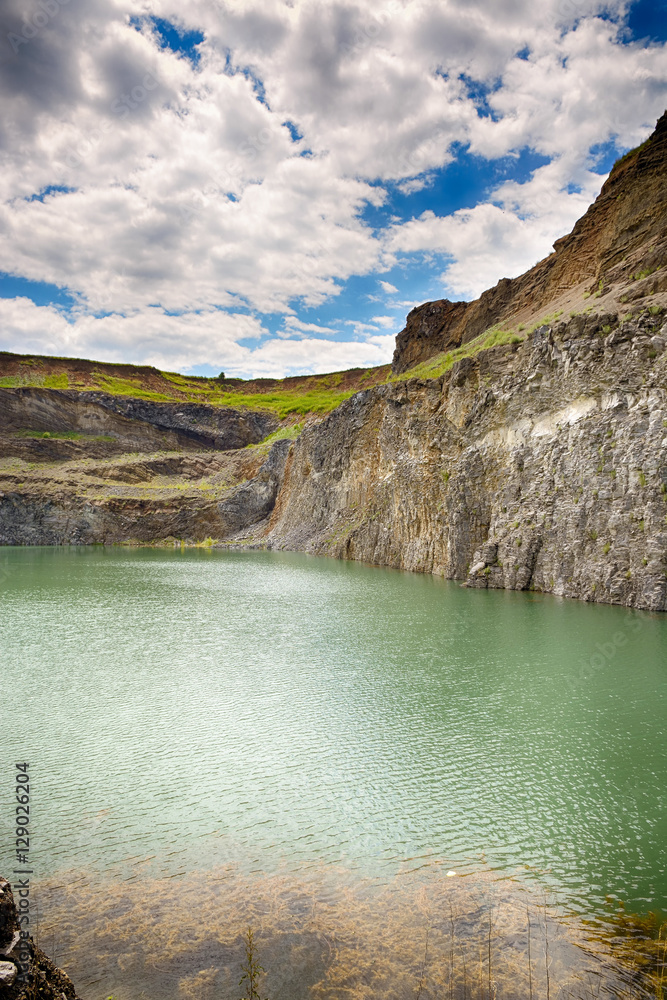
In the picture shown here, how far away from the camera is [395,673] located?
601 inches

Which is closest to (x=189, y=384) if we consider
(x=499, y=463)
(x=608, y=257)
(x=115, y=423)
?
(x=115, y=423)

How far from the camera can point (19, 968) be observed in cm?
342

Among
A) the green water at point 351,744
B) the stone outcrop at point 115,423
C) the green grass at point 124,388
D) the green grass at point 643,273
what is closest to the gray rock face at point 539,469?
the green water at point 351,744

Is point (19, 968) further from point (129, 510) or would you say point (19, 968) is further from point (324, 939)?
point (129, 510)

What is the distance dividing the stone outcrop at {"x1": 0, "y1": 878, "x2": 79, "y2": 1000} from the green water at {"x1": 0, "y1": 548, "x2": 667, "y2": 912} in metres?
3.21

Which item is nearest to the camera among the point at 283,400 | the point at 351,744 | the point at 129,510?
the point at 351,744

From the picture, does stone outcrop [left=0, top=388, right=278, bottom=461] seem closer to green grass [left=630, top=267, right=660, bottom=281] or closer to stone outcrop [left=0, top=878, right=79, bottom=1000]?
green grass [left=630, top=267, right=660, bottom=281]

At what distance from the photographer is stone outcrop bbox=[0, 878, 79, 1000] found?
3.29m

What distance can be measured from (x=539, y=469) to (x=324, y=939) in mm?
26891

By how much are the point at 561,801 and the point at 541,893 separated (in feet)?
7.84

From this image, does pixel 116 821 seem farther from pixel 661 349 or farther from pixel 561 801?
pixel 661 349

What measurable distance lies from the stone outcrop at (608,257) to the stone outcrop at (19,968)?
30.9 metres

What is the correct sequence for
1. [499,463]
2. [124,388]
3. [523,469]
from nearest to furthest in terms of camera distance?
[523,469] < [499,463] < [124,388]

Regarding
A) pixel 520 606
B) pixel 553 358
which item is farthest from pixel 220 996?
pixel 553 358
